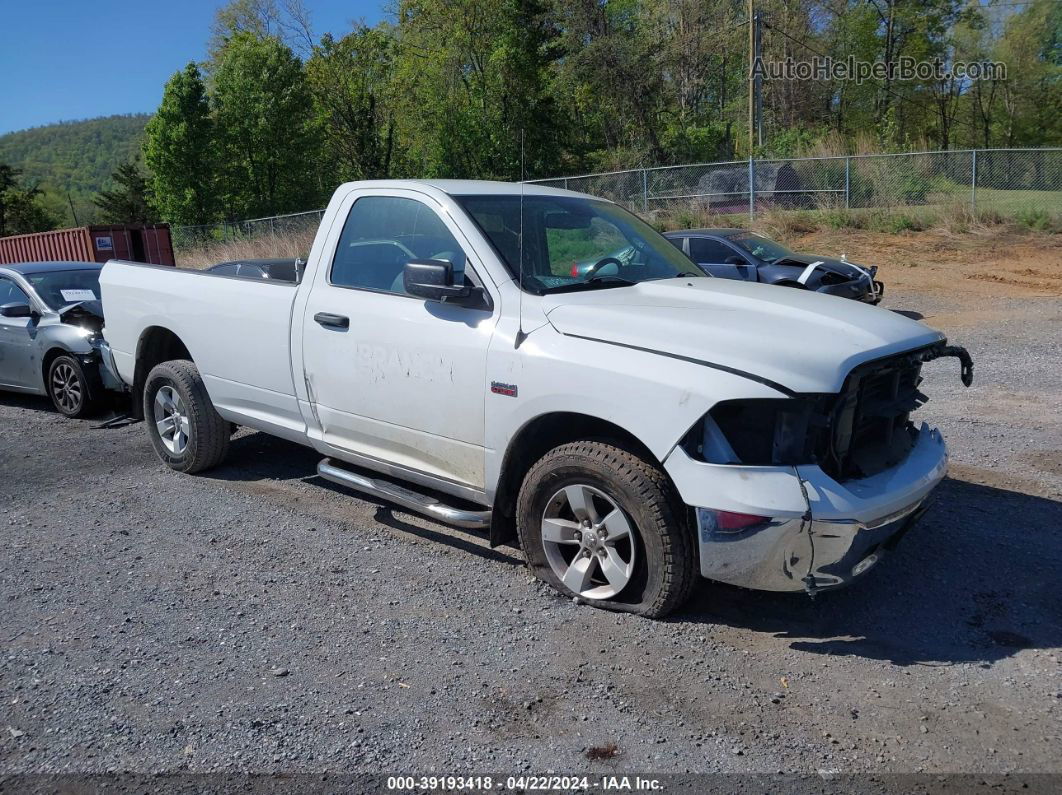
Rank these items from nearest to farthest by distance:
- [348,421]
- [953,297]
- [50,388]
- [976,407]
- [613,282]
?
[613,282] < [348,421] < [976,407] < [50,388] < [953,297]

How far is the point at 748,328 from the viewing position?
3.83 metres

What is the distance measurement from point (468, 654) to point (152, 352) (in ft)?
13.2

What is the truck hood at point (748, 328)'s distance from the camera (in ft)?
11.6

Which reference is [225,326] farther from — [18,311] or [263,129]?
[263,129]

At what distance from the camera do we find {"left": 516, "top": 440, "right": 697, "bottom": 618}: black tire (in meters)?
3.72

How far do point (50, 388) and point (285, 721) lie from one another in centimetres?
684

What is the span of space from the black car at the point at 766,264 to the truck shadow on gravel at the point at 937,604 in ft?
28.1

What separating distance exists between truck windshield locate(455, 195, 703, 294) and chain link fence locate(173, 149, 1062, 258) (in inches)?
636

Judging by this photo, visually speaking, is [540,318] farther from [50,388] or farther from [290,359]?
[50,388]

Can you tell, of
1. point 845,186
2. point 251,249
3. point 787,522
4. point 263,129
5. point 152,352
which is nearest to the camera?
point 787,522

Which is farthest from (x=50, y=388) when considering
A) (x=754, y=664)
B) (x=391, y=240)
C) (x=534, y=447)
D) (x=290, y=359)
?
(x=754, y=664)

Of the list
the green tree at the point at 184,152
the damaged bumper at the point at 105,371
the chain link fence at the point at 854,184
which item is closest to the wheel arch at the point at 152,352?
the damaged bumper at the point at 105,371

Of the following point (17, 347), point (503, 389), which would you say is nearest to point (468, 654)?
point (503, 389)

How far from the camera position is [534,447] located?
14.3 feet
